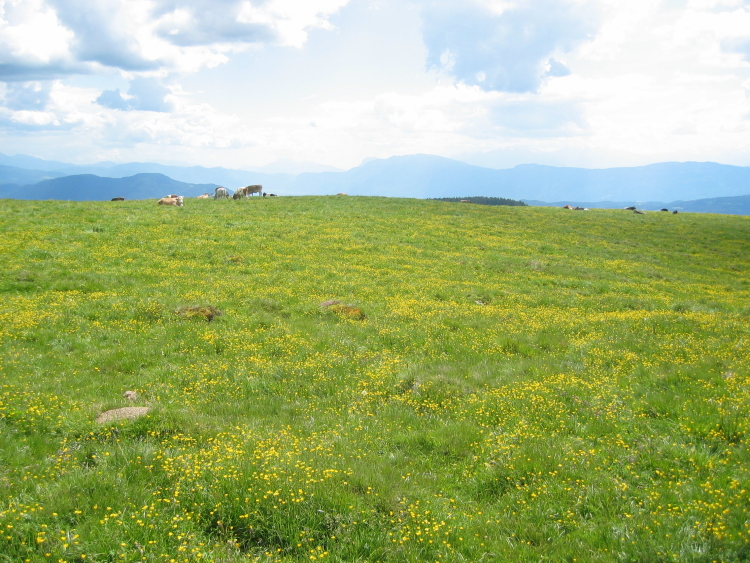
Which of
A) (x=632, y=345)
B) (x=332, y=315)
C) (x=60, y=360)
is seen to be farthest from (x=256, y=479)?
(x=632, y=345)

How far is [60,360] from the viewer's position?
11.4m

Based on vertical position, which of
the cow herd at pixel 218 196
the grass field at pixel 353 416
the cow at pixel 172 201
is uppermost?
the cow herd at pixel 218 196

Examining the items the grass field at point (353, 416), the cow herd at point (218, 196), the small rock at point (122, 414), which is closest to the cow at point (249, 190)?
the cow herd at point (218, 196)

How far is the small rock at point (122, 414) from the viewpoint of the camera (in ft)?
27.6

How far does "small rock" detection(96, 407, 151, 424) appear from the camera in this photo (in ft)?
27.6

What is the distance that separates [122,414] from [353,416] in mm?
4466

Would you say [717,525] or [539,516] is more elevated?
[717,525]

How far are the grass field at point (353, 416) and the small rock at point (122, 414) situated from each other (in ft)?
0.67

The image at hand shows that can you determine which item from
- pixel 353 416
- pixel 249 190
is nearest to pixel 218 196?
pixel 249 190

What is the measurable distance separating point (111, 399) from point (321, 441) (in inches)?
189

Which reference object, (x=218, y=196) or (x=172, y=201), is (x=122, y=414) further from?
(x=218, y=196)

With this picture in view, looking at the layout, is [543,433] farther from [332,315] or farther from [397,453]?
[332,315]

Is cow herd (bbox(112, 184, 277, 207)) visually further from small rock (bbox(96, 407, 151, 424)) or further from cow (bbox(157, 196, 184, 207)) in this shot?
small rock (bbox(96, 407, 151, 424))

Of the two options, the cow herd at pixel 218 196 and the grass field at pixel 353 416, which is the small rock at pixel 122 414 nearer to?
the grass field at pixel 353 416
